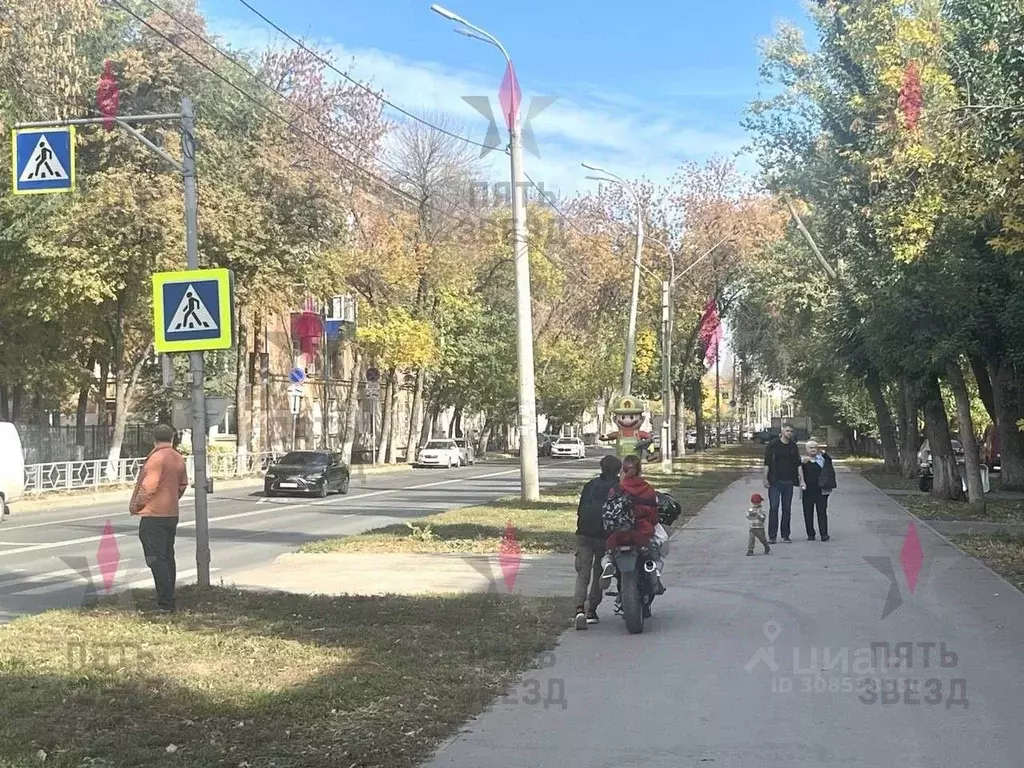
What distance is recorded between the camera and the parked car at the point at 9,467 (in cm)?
2452

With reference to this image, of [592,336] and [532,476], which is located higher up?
[592,336]

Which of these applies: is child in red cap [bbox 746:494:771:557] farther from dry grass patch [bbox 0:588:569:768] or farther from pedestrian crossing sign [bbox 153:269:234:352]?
pedestrian crossing sign [bbox 153:269:234:352]

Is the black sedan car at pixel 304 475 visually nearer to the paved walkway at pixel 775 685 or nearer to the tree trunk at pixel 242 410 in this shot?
the tree trunk at pixel 242 410

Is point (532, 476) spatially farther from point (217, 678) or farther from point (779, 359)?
point (779, 359)

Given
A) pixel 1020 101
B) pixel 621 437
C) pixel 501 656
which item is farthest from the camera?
pixel 621 437

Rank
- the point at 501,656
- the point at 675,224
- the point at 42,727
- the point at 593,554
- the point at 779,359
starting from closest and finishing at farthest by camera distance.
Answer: the point at 42,727 < the point at 501,656 < the point at 593,554 < the point at 675,224 < the point at 779,359

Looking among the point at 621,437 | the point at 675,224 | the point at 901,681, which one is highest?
the point at 675,224

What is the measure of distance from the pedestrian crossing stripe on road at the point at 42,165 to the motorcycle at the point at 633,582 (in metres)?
8.10

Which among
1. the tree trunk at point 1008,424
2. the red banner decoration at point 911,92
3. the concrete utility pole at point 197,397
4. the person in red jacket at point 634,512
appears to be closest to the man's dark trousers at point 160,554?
the concrete utility pole at point 197,397

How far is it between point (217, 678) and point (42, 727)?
1.47 m

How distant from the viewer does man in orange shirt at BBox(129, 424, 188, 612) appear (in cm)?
1070

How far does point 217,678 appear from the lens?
25.7ft

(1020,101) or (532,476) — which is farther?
(532,476)

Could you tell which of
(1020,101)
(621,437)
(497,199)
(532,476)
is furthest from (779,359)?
(1020,101)
